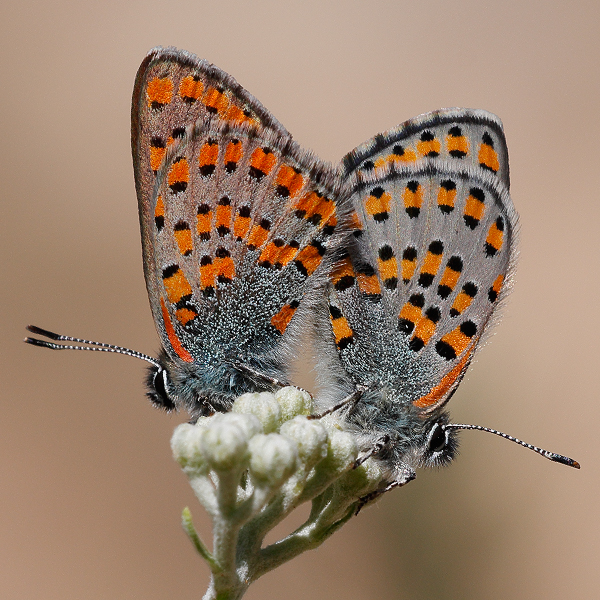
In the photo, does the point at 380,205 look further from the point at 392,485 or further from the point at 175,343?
the point at 392,485

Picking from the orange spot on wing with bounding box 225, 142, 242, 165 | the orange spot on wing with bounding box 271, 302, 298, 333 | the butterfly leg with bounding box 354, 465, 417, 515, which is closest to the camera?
the butterfly leg with bounding box 354, 465, 417, 515

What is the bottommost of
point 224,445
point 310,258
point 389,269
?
point 224,445

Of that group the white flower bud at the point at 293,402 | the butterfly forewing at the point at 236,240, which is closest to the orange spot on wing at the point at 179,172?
the butterfly forewing at the point at 236,240

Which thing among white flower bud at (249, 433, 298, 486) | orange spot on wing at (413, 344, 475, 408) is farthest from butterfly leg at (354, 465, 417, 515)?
white flower bud at (249, 433, 298, 486)

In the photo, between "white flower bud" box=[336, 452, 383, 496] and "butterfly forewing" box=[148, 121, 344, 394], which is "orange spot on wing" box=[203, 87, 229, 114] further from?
"white flower bud" box=[336, 452, 383, 496]

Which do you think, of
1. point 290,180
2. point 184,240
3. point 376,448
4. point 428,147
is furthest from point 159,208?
point 376,448

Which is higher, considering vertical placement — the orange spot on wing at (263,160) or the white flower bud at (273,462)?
the orange spot on wing at (263,160)

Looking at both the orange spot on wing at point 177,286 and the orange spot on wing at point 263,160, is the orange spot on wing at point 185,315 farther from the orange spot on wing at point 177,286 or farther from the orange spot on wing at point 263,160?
the orange spot on wing at point 263,160
